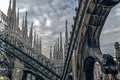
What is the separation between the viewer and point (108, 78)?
615cm

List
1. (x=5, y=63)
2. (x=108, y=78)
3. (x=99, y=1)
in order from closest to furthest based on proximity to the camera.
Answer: (x=108, y=78) < (x=99, y=1) < (x=5, y=63)

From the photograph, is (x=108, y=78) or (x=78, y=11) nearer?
(x=108, y=78)

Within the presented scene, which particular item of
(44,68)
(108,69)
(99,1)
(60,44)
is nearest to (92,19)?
(99,1)

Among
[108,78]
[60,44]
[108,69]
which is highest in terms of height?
[108,69]

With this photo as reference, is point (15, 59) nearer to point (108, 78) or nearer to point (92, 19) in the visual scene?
point (92, 19)

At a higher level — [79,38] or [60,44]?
[79,38]

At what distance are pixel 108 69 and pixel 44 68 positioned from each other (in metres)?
15.0

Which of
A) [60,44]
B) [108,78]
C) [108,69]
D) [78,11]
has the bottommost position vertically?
[60,44]

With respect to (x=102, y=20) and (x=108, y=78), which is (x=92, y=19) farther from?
(x=108, y=78)

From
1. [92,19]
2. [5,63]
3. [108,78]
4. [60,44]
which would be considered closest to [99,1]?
[92,19]

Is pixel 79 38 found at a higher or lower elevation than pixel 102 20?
lower

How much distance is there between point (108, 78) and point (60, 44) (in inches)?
2657

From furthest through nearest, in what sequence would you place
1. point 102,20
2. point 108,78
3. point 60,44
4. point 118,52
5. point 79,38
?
point 60,44
point 79,38
point 102,20
point 118,52
point 108,78

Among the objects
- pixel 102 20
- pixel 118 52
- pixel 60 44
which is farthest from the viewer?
pixel 60 44
